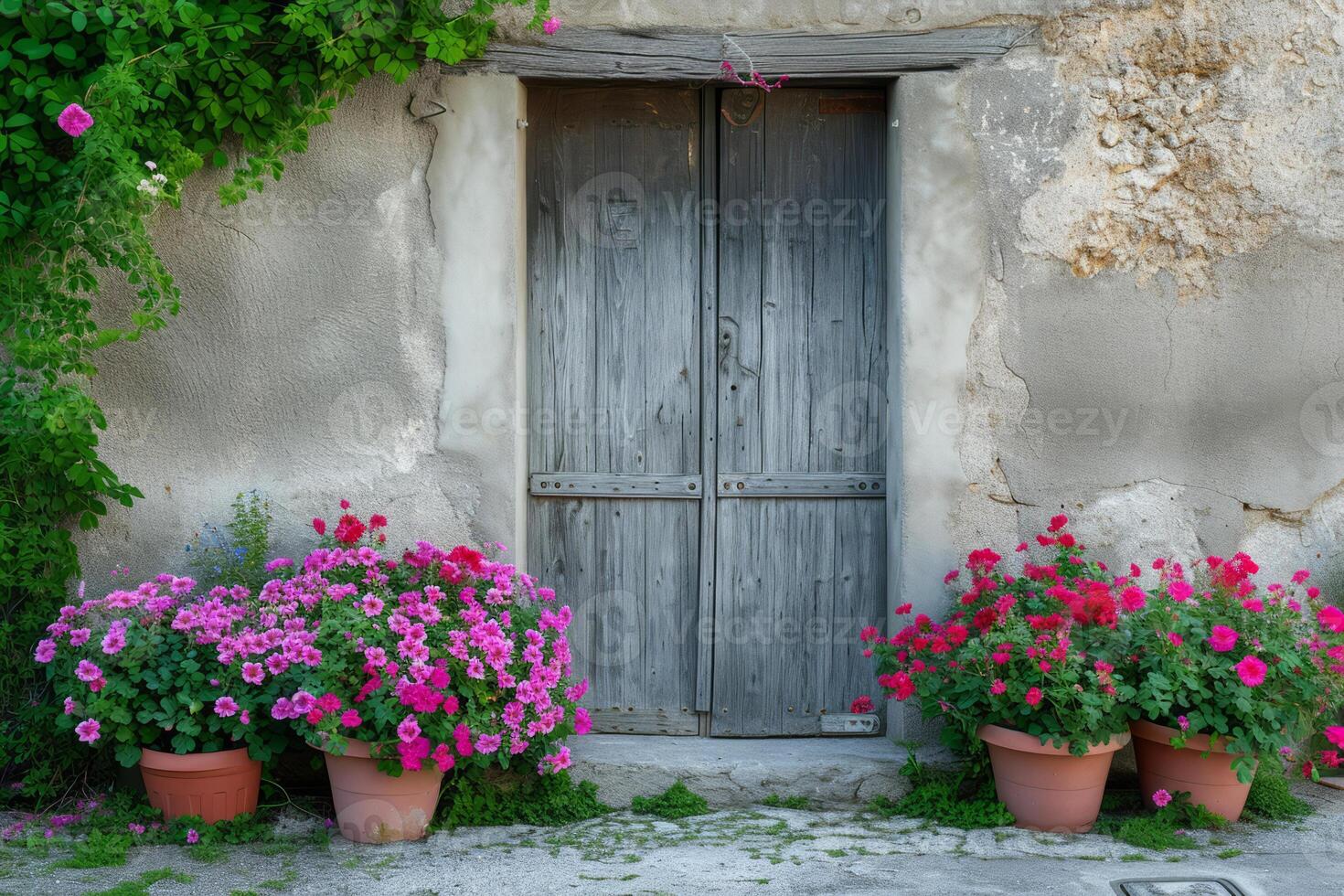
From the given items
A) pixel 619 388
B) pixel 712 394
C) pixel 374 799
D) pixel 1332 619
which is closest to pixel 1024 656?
pixel 1332 619

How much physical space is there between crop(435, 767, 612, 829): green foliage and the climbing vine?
1325 millimetres

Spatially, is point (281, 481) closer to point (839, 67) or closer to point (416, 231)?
point (416, 231)

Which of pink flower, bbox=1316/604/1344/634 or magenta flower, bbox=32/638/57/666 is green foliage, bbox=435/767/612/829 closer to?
magenta flower, bbox=32/638/57/666

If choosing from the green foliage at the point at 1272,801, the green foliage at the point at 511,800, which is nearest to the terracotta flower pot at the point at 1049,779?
the green foliage at the point at 1272,801

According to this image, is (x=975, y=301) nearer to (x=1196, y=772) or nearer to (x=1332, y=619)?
(x=1332, y=619)

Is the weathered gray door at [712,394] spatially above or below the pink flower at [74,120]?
below

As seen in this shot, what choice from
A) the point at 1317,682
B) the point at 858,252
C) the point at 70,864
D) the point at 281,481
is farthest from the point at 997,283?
the point at 70,864

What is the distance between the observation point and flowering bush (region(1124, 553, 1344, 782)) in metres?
3.34

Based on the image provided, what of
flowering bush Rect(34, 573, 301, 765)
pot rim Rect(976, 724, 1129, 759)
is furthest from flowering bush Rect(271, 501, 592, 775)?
pot rim Rect(976, 724, 1129, 759)

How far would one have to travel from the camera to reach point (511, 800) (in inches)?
144

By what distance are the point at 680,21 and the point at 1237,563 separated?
2625mm

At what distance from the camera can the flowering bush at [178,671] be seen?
3311mm

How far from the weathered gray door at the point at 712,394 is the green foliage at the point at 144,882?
156cm

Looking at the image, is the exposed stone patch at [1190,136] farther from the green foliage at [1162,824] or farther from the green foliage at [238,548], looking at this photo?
the green foliage at [238,548]
